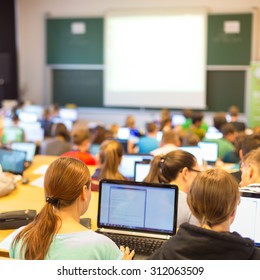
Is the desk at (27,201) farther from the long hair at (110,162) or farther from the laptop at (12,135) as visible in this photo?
the laptop at (12,135)

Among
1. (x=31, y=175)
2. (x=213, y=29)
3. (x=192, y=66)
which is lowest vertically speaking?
(x=31, y=175)

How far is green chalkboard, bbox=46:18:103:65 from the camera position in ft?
34.7

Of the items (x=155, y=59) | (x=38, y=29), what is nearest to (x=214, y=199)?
(x=155, y=59)

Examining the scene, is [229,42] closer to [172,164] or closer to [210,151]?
[210,151]

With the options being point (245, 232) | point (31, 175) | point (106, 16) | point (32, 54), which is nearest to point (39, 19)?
point (32, 54)

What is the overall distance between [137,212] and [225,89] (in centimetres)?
736

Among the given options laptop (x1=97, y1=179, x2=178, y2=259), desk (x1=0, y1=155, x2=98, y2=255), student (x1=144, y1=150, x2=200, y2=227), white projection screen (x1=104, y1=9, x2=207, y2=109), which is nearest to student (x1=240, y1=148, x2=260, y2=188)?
student (x1=144, y1=150, x2=200, y2=227)

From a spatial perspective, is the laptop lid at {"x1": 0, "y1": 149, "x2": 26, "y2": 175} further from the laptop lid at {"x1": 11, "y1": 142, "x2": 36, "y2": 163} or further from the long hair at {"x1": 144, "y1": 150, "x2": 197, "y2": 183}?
the long hair at {"x1": 144, "y1": 150, "x2": 197, "y2": 183}

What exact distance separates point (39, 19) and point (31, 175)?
719cm
